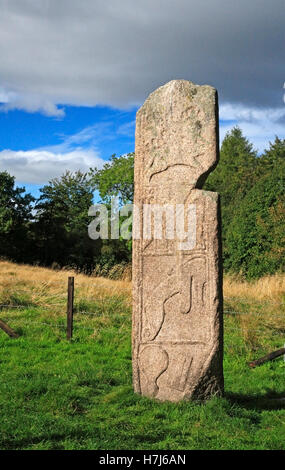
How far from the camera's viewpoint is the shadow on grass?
20.0ft

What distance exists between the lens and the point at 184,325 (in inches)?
230

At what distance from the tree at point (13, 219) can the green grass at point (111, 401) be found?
26214 millimetres

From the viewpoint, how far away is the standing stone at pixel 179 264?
5801 mm

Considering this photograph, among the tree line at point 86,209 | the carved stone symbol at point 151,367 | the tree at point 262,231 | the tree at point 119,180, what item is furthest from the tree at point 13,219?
the carved stone symbol at point 151,367

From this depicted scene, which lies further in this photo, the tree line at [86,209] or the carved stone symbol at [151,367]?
the tree line at [86,209]

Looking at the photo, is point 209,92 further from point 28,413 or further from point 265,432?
point 28,413

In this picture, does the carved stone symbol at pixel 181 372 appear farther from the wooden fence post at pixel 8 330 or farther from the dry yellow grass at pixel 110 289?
the dry yellow grass at pixel 110 289

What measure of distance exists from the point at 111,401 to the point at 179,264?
1.92 m

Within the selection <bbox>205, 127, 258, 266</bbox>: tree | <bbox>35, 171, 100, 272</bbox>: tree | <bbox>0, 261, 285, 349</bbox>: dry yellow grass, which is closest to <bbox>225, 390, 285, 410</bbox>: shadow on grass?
<bbox>0, 261, 285, 349</bbox>: dry yellow grass

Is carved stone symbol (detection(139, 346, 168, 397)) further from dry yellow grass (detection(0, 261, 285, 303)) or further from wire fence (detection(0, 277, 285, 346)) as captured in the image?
dry yellow grass (detection(0, 261, 285, 303))

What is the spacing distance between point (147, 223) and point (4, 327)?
4.60 metres

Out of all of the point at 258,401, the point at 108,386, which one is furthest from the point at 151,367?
the point at 258,401

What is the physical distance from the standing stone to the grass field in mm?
390

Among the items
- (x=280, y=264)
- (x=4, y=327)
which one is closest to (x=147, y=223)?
(x=4, y=327)
